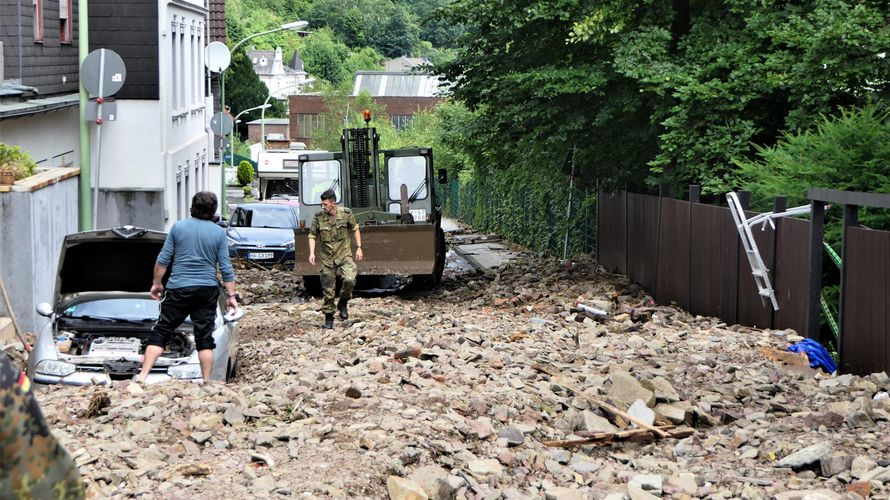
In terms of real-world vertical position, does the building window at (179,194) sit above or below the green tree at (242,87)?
below

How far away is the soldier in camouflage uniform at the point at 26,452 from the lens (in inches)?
125

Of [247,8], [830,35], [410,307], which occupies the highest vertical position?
[247,8]

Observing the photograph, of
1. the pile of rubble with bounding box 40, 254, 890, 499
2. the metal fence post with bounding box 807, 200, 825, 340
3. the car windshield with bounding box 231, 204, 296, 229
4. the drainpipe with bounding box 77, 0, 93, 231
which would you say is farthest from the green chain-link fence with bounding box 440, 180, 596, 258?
the pile of rubble with bounding box 40, 254, 890, 499

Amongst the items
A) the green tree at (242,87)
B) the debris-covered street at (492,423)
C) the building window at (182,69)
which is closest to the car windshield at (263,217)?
the building window at (182,69)

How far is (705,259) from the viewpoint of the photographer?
1602cm

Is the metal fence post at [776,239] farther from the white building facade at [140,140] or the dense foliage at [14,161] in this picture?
the white building facade at [140,140]

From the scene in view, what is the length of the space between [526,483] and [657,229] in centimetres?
1194

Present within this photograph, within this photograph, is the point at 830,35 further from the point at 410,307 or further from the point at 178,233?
the point at 178,233

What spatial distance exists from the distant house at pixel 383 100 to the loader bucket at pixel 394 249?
8953 centimetres

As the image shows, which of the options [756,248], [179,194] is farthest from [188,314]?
[179,194]

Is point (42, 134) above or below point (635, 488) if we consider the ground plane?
above

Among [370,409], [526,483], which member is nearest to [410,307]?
[370,409]

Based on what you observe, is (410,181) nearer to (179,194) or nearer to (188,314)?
(179,194)

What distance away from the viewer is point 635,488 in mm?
7141
